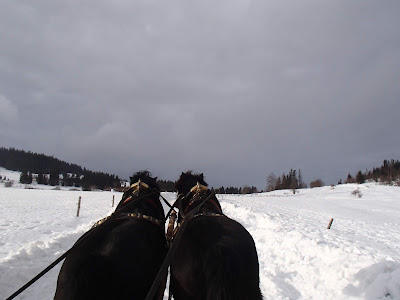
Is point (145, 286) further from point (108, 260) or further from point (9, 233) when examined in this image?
point (9, 233)

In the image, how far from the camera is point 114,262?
197cm

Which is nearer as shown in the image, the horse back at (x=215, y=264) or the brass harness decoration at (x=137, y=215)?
the horse back at (x=215, y=264)

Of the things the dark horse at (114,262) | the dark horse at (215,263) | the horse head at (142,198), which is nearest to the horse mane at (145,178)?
the horse head at (142,198)

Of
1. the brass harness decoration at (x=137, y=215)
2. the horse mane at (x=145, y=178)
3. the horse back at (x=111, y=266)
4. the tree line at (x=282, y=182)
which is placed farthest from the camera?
the tree line at (x=282, y=182)

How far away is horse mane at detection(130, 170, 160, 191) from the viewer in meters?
3.56

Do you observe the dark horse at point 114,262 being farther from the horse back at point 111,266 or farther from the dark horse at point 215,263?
the dark horse at point 215,263

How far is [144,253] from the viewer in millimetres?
2193

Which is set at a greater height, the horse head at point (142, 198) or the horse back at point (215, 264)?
the horse head at point (142, 198)

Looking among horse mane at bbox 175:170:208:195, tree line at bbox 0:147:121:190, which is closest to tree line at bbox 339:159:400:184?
tree line at bbox 0:147:121:190

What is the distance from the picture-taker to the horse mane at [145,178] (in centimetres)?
356

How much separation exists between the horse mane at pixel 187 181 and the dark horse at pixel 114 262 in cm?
128

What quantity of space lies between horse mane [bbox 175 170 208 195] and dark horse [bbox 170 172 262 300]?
1.10m

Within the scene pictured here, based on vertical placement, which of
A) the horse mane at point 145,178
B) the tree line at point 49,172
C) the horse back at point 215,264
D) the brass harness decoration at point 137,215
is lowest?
the horse back at point 215,264

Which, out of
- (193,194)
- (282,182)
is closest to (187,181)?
(193,194)
